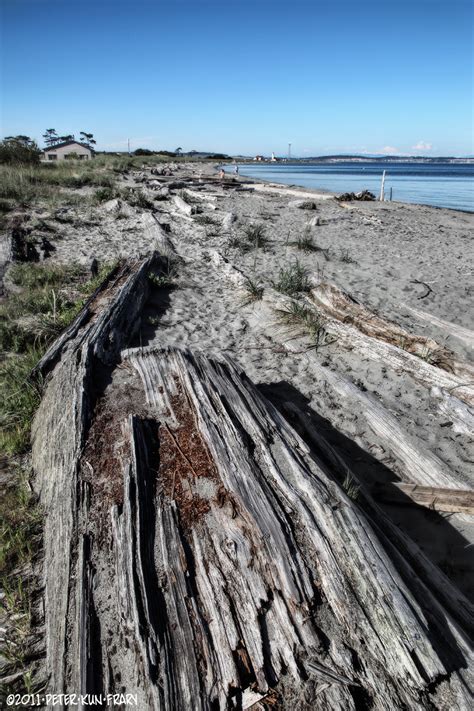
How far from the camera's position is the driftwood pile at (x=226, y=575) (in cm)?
161

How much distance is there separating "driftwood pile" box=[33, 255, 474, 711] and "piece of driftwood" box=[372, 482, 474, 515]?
448mm

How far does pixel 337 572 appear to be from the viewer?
1.90 meters

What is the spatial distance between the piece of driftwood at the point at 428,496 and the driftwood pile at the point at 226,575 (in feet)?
1.47

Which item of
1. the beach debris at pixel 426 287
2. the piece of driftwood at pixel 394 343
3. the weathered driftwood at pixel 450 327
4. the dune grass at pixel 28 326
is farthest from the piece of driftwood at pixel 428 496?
the beach debris at pixel 426 287

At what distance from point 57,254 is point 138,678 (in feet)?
28.6

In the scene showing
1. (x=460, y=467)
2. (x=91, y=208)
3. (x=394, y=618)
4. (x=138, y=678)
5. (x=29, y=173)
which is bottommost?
(x=460, y=467)

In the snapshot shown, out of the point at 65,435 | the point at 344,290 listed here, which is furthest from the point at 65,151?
the point at 65,435

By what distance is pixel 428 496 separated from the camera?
3.07 m

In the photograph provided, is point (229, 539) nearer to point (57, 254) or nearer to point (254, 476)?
point (254, 476)

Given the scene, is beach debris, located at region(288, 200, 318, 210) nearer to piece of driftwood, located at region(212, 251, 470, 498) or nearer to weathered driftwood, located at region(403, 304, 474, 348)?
weathered driftwood, located at region(403, 304, 474, 348)

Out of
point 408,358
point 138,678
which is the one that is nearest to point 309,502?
point 138,678

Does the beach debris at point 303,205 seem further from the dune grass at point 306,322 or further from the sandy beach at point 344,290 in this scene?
the dune grass at point 306,322

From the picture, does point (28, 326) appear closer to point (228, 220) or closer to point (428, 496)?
point (428, 496)

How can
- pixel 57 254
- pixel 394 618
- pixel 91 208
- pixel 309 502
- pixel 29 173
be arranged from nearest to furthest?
pixel 394 618
pixel 309 502
pixel 57 254
pixel 91 208
pixel 29 173
